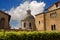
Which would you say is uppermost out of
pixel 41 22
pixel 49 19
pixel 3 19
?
pixel 3 19

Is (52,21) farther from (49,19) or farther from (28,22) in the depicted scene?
(28,22)

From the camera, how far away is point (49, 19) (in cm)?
3234

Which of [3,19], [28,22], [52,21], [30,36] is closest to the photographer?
[30,36]

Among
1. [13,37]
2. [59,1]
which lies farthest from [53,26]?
[13,37]

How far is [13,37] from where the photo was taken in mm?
16000

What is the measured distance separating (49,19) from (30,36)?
50.8 feet

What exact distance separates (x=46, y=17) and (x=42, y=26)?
216 centimetres

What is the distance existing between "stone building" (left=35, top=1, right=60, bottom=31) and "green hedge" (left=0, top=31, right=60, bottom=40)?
10092 millimetres

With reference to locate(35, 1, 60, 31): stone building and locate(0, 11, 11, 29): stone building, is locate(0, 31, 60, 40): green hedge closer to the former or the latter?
locate(35, 1, 60, 31): stone building

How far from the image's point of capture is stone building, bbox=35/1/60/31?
30.5 m

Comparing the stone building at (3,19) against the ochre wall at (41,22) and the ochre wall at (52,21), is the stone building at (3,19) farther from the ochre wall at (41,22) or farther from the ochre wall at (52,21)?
the ochre wall at (52,21)

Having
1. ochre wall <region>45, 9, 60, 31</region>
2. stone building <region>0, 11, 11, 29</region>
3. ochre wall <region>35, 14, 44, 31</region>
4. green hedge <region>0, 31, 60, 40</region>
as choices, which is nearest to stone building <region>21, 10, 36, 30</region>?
ochre wall <region>35, 14, 44, 31</region>

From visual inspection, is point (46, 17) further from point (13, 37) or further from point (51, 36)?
point (13, 37)

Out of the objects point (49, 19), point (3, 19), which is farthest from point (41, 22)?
point (3, 19)
